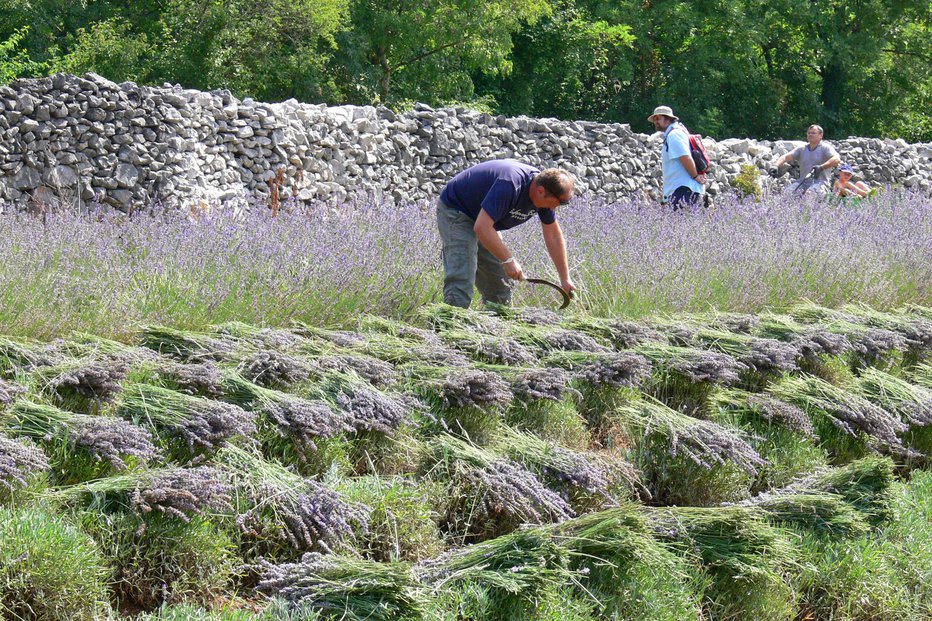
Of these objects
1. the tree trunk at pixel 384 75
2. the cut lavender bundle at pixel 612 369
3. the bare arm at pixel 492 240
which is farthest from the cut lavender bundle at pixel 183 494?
the tree trunk at pixel 384 75

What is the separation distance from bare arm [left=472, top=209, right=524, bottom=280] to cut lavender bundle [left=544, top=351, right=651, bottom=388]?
889 millimetres

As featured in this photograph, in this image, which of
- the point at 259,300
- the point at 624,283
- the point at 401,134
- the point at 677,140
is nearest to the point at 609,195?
the point at 401,134

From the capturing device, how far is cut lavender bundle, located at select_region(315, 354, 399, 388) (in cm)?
401

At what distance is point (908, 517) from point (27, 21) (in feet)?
58.2

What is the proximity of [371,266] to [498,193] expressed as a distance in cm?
114

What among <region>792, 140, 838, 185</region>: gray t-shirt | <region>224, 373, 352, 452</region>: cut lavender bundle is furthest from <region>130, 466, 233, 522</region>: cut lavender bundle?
<region>792, 140, 838, 185</region>: gray t-shirt

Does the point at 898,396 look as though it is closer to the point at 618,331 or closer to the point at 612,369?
the point at 618,331

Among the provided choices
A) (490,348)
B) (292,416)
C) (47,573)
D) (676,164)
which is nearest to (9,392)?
(292,416)

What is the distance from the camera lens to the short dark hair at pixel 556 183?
521cm

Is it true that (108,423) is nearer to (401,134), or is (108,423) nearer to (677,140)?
(677,140)

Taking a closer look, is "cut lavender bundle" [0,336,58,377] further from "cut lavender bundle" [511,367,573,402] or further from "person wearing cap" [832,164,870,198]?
"person wearing cap" [832,164,870,198]

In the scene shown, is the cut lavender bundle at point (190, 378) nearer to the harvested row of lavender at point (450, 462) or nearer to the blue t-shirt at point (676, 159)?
the harvested row of lavender at point (450, 462)

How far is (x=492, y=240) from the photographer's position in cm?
527

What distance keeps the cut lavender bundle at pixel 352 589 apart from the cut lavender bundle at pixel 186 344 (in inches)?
62.6
